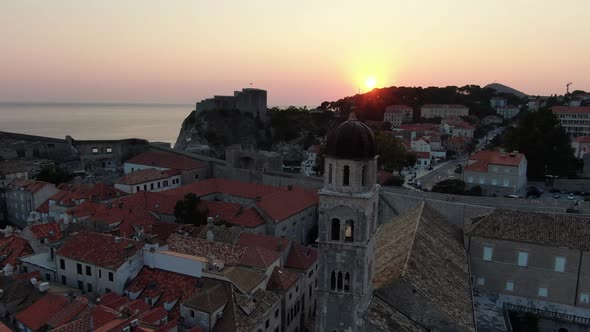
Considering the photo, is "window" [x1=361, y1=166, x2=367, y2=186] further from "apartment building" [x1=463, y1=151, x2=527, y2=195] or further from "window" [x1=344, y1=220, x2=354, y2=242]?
"apartment building" [x1=463, y1=151, x2=527, y2=195]

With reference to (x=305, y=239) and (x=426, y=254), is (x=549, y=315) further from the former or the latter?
(x=305, y=239)

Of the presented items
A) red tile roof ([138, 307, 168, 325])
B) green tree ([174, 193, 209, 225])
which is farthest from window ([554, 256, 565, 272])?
A: green tree ([174, 193, 209, 225])

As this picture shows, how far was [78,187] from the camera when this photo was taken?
138ft

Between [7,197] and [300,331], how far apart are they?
3473 centimetres

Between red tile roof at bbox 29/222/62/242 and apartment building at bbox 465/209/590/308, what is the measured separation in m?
25.8

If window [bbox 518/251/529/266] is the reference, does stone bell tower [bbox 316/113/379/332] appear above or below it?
above

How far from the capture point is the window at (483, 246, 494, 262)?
1018 inches

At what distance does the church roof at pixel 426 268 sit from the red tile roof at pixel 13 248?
2097 centimetres

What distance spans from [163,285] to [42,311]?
17.8 ft

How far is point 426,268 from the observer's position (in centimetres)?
1981

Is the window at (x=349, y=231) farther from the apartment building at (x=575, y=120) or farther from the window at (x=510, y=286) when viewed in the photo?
the apartment building at (x=575, y=120)

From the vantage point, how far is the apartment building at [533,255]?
2423 centimetres

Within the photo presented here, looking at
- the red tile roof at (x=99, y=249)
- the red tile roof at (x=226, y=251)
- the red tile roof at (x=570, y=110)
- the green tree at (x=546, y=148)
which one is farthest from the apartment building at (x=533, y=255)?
the red tile roof at (x=570, y=110)

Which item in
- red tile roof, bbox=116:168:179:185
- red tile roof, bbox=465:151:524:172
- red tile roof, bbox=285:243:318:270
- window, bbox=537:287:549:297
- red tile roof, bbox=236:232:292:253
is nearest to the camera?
window, bbox=537:287:549:297
